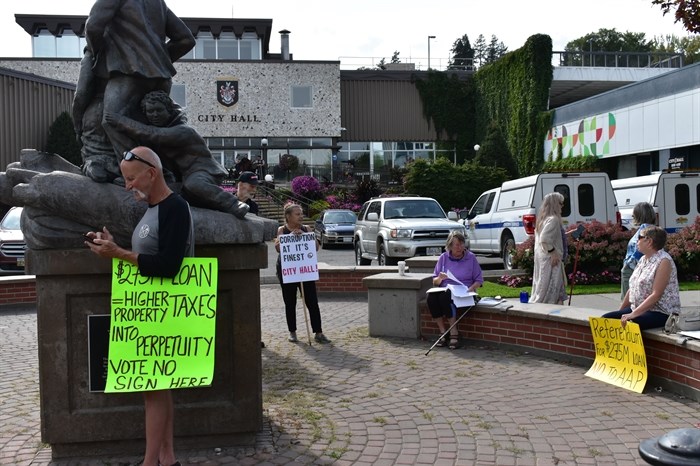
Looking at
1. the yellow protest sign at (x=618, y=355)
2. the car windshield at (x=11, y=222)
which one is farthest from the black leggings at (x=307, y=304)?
the car windshield at (x=11, y=222)

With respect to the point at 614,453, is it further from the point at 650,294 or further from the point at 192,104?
the point at 192,104

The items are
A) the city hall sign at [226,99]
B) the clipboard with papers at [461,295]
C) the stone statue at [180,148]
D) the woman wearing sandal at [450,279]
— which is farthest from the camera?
the city hall sign at [226,99]

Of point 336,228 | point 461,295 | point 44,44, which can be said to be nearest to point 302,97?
point 44,44

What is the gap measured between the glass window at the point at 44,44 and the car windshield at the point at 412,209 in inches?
1597

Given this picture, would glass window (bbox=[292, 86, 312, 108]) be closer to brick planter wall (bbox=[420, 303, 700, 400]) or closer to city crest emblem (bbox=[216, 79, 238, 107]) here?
city crest emblem (bbox=[216, 79, 238, 107])

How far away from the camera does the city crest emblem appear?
4822 cm

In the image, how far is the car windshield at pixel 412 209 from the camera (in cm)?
1864

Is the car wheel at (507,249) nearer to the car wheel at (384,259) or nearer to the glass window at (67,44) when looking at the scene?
the car wheel at (384,259)

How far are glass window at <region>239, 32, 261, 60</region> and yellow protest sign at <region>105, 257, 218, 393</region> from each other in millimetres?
50052

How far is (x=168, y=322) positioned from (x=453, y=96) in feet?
164

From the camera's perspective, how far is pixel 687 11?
23.1 feet

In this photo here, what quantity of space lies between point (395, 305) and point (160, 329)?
17.3ft

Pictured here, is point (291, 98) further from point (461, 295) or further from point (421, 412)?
point (421, 412)

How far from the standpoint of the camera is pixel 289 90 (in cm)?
4897
